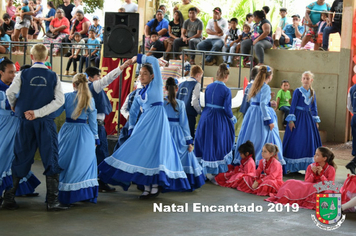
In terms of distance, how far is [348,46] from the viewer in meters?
12.0

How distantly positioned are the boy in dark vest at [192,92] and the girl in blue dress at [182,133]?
893 millimetres

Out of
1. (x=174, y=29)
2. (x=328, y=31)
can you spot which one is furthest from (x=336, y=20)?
(x=174, y=29)

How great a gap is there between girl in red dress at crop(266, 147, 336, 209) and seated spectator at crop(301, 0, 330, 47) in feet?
21.4

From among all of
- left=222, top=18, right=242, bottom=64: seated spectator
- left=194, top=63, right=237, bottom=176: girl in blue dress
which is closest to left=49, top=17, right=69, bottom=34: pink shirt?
left=222, top=18, right=242, bottom=64: seated spectator

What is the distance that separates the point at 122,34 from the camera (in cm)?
766

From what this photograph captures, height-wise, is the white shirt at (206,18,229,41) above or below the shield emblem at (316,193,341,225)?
above

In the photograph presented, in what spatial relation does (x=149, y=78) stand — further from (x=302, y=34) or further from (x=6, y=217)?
(x=302, y=34)

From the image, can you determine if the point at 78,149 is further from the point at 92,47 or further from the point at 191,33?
the point at 92,47

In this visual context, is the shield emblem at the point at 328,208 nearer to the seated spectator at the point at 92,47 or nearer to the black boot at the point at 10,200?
the black boot at the point at 10,200

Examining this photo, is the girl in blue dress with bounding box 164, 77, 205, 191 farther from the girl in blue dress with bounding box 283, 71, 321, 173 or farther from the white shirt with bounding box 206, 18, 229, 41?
the white shirt with bounding box 206, 18, 229, 41

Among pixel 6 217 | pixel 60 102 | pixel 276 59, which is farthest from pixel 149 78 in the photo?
pixel 276 59

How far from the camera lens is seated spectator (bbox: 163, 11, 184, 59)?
42.6 feet

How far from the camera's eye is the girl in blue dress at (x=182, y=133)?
6.89m

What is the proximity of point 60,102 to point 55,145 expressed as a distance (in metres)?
0.43
